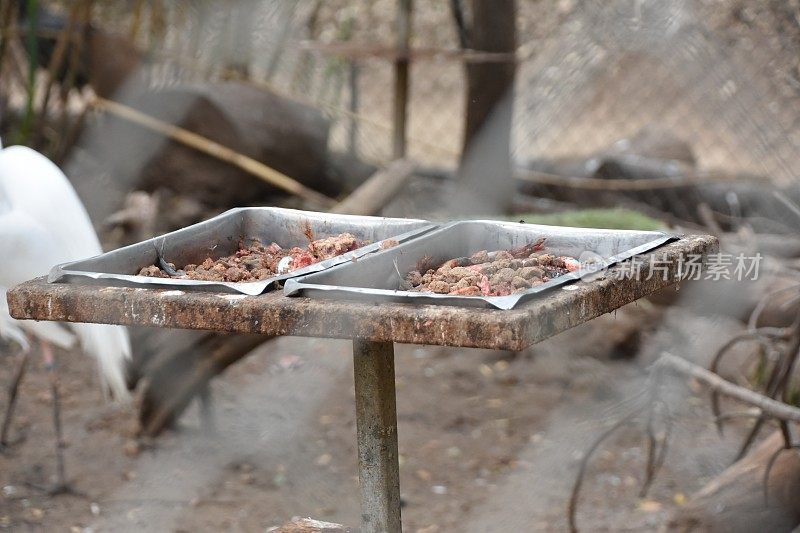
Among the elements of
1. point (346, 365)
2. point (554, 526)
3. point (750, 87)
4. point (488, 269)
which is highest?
point (750, 87)

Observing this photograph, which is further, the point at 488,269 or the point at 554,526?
the point at 554,526

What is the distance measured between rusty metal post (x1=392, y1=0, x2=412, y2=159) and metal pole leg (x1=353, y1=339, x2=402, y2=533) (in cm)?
209

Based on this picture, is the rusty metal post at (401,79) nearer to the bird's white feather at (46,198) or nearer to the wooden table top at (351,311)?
the bird's white feather at (46,198)

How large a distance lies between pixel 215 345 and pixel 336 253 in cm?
135

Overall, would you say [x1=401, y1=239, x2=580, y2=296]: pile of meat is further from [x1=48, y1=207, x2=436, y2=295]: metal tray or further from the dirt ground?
the dirt ground

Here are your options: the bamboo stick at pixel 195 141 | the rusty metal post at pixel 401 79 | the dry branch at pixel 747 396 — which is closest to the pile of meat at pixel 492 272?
the dry branch at pixel 747 396

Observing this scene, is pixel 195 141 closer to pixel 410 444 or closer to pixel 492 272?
pixel 410 444

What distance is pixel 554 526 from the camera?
2.26 m

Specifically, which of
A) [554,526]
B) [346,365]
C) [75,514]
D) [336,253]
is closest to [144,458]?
[75,514]

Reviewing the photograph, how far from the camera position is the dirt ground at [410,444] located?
2.33m

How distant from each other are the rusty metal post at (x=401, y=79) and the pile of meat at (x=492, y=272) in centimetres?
207

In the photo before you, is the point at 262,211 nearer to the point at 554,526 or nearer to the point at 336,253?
the point at 336,253

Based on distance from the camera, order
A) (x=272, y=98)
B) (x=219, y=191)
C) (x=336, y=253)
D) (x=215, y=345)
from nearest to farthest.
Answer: (x=336, y=253), (x=215, y=345), (x=219, y=191), (x=272, y=98)

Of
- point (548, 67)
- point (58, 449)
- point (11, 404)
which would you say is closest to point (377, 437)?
point (58, 449)
